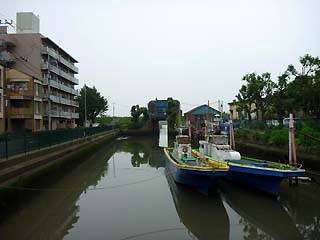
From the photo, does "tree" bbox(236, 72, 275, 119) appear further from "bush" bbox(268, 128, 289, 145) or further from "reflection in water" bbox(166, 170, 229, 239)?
"reflection in water" bbox(166, 170, 229, 239)

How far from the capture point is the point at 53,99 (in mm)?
48312

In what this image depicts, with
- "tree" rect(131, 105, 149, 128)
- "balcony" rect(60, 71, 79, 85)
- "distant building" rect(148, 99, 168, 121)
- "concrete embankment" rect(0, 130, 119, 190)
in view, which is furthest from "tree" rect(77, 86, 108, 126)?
"concrete embankment" rect(0, 130, 119, 190)

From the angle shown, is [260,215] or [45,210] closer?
[260,215]

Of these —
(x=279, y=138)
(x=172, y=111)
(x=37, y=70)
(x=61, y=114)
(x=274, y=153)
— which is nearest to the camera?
(x=274, y=153)

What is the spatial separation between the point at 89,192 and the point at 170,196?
4265 millimetres

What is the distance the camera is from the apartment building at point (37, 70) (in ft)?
128

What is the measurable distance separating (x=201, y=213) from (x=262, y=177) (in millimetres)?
3837

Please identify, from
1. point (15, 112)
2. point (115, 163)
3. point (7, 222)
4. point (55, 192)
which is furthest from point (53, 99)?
point (7, 222)

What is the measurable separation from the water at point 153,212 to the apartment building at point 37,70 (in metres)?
24.1

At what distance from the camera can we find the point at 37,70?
150 ft

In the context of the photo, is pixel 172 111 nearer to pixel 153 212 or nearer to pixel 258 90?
pixel 258 90

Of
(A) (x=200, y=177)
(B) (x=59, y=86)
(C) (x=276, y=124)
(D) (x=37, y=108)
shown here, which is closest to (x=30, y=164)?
(A) (x=200, y=177)

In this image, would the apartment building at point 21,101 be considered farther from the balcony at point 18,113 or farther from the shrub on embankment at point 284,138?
the shrub on embankment at point 284,138

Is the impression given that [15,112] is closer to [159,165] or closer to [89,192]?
[159,165]
